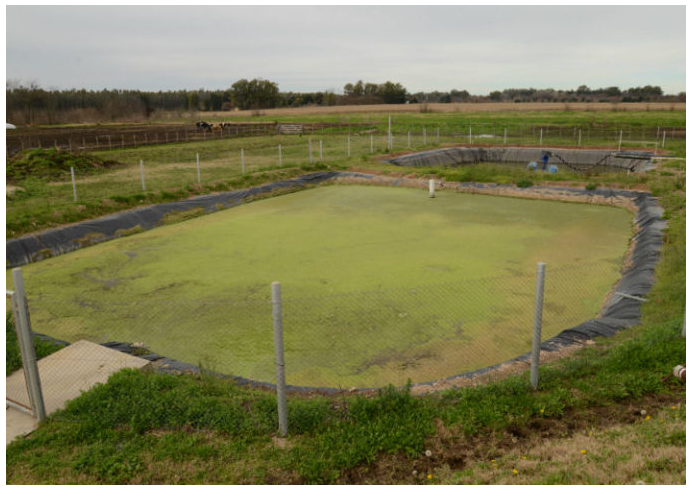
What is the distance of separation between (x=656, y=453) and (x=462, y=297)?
16.3 ft

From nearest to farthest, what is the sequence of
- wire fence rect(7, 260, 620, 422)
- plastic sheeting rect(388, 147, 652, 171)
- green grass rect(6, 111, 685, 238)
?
wire fence rect(7, 260, 620, 422) < green grass rect(6, 111, 685, 238) < plastic sheeting rect(388, 147, 652, 171)

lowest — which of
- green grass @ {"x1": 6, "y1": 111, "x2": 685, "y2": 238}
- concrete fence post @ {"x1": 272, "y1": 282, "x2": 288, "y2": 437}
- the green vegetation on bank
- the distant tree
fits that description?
the green vegetation on bank

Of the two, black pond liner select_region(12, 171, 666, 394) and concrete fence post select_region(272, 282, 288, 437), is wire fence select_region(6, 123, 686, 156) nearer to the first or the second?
black pond liner select_region(12, 171, 666, 394)

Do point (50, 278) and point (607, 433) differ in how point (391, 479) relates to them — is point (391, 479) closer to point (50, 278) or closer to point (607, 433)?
point (607, 433)

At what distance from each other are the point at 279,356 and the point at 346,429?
0.92 m

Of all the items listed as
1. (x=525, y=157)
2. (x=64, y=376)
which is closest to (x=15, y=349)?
(x=64, y=376)

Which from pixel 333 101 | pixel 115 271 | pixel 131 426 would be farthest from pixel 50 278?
pixel 333 101

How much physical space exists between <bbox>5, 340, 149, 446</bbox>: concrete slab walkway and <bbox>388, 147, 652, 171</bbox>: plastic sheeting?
21395 millimetres

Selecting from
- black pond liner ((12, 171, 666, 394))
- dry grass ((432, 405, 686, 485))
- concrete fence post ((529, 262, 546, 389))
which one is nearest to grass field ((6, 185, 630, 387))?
black pond liner ((12, 171, 666, 394))

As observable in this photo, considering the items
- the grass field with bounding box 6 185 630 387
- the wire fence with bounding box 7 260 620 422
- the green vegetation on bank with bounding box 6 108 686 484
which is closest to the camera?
the green vegetation on bank with bounding box 6 108 686 484

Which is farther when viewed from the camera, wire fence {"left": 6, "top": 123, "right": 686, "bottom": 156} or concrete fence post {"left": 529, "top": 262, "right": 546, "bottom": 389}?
wire fence {"left": 6, "top": 123, "right": 686, "bottom": 156}

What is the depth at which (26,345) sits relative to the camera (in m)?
4.90

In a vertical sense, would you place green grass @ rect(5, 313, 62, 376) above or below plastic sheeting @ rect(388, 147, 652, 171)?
below

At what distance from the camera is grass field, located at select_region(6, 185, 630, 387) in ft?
23.3
